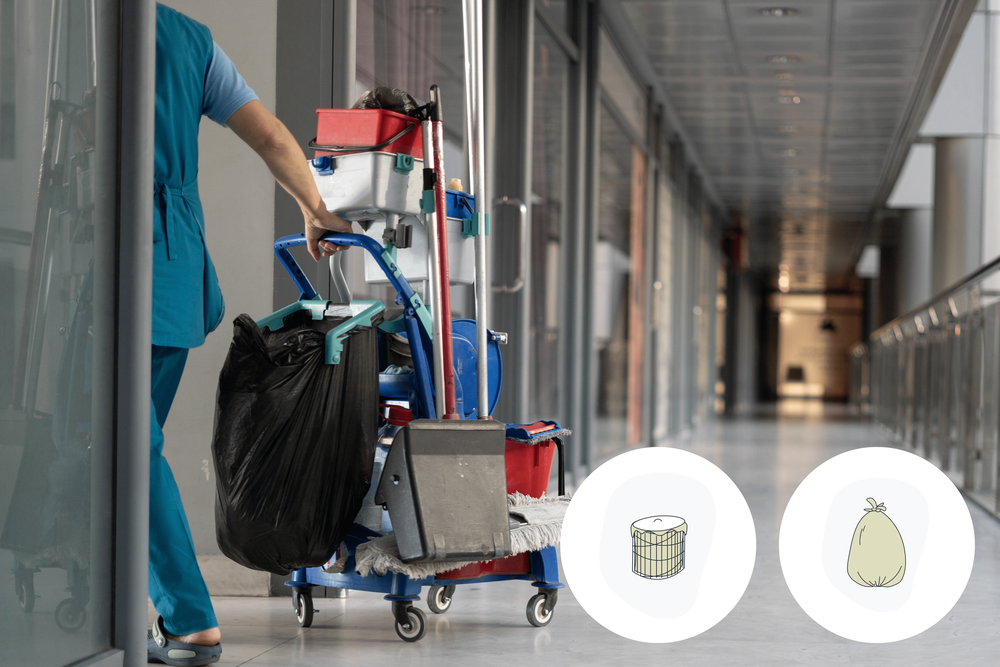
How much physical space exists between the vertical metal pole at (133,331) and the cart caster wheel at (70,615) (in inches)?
2.7

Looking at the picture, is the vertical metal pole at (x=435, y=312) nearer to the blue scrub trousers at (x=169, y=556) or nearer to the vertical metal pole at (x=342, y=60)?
the blue scrub trousers at (x=169, y=556)

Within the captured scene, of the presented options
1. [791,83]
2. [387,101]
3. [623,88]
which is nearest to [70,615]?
Result: [387,101]

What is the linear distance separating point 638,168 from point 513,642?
6.57 meters

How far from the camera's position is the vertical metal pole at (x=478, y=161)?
6.75 feet

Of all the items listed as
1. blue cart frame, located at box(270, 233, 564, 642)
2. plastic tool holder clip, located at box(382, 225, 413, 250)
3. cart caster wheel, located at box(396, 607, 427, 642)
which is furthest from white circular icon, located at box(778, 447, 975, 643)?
plastic tool holder clip, located at box(382, 225, 413, 250)

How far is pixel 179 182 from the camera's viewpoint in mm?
1918

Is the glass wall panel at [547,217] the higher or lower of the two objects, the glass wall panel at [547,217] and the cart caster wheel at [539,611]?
the higher

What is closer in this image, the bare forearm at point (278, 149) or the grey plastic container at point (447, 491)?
the grey plastic container at point (447, 491)

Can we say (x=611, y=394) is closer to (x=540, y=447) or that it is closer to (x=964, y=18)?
(x=964, y=18)

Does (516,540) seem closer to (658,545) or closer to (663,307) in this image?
(658,545)

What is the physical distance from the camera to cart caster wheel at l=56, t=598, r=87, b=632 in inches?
57.7

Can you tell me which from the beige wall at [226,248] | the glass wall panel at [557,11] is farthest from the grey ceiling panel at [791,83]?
the beige wall at [226,248]

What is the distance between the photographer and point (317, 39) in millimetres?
2635

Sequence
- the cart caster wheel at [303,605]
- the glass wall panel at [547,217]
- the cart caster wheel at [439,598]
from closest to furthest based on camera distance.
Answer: the cart caster wheel at [303,605], the cart caster wheel at [439,598], the glass wall panel at [547,217]
